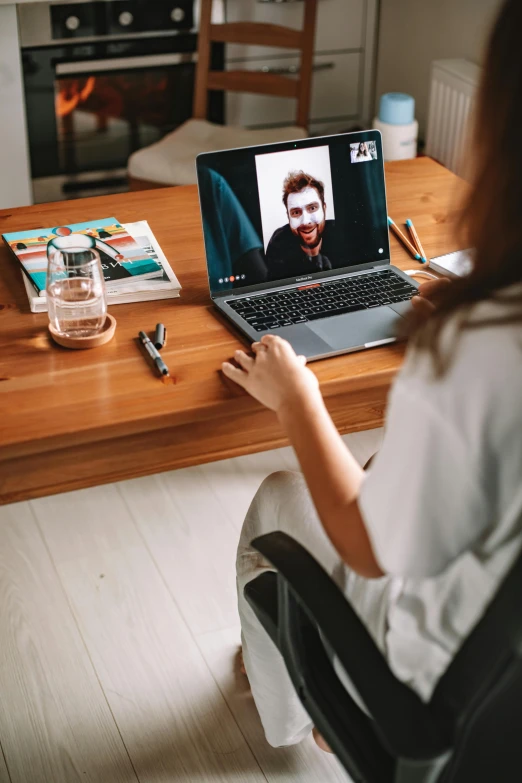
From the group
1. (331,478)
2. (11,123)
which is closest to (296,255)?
(331,478)

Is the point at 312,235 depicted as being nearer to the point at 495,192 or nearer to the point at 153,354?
the point at 153,354

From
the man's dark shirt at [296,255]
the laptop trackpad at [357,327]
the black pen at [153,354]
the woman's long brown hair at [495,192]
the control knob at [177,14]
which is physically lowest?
the black pen at [153,354]

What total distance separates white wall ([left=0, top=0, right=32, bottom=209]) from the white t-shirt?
2.65 m

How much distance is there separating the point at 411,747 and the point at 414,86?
3.15 metres

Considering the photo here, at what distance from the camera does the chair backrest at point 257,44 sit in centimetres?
301

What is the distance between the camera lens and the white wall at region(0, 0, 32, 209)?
2.99 metres

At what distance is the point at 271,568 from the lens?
1.26 meters

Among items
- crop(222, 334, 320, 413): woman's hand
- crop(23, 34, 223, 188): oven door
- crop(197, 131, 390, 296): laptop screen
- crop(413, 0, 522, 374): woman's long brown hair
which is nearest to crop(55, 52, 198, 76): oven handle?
crop(23, 34, 223, 188): oven door

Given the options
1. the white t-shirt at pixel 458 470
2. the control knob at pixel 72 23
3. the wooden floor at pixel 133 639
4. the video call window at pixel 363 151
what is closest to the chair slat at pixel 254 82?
the control knob at pixel 72 23

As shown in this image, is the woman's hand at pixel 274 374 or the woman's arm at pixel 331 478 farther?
the woman's hand at pixel 274 374

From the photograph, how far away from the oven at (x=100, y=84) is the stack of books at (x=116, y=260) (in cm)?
178

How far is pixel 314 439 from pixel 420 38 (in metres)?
2.85

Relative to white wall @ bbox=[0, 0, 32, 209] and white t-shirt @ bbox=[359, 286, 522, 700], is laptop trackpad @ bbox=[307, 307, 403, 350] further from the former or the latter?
white wall @ bbox=[0, 0, 32, 209]

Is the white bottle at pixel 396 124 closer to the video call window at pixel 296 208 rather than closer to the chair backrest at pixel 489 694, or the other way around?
the video call window at pixel 296 208
